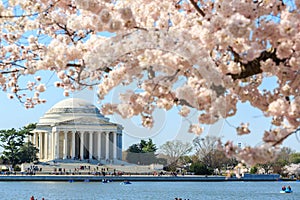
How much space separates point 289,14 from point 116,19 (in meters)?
2.33

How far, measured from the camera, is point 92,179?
8650cm

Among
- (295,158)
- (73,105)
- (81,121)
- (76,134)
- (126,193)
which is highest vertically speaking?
(73,105)

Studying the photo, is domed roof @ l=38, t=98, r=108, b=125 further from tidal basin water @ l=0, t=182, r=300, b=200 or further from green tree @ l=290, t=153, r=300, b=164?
tidal basin water @ l=0, t=182, r=300, b=200

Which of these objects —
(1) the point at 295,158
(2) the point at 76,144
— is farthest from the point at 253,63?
(1) the point at 295,158

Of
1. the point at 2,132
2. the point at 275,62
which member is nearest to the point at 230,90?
the point at 275,62

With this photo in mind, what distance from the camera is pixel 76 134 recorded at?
122 metres

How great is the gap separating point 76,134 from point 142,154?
14.4 meters

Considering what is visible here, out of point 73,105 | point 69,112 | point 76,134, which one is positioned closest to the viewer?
point 69,112

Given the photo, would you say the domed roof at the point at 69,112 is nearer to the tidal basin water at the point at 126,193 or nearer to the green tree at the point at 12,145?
the green tree at the point at 12,145

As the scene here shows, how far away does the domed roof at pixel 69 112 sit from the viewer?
11844cm

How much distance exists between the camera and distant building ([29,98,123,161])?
388ft

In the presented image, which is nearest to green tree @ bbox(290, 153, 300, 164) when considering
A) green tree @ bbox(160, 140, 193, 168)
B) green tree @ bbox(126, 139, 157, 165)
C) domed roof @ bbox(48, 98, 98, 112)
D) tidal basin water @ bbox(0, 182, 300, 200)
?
green tree @ bbox(126, 139, 157, 165)

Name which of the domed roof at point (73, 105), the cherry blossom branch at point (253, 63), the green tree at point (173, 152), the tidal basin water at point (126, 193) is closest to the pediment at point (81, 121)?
the domed roof at point (73, 105)

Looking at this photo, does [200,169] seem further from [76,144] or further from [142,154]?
[76,144]
